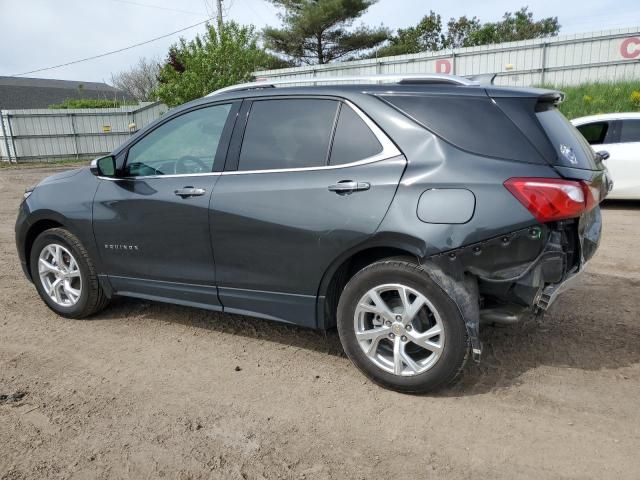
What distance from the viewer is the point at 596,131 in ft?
31.1

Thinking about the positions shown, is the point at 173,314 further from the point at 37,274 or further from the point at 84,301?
the point at 37,274

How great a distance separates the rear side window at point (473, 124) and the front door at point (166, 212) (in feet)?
4.69

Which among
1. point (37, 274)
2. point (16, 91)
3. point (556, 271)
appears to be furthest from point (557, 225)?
point (16, 91)

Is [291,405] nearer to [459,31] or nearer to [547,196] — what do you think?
[547,196]

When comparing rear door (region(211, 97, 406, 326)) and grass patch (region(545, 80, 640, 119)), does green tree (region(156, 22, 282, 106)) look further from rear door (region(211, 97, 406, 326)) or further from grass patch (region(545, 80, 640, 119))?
rear door (region(211, 97, 406, 326))

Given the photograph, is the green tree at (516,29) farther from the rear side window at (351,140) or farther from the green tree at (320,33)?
the rear side window at (351,140)

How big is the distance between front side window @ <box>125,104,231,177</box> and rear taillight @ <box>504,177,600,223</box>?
6.79 feet

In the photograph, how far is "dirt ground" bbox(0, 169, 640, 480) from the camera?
2.65 meters

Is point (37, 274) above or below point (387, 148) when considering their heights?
below

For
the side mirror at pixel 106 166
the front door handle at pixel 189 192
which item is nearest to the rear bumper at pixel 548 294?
the front door handle at pixel 189 192

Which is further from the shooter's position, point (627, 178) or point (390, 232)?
point (627, 178)

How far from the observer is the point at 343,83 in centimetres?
364

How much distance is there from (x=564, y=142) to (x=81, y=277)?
12.2 feet

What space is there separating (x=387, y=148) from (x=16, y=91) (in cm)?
5465
